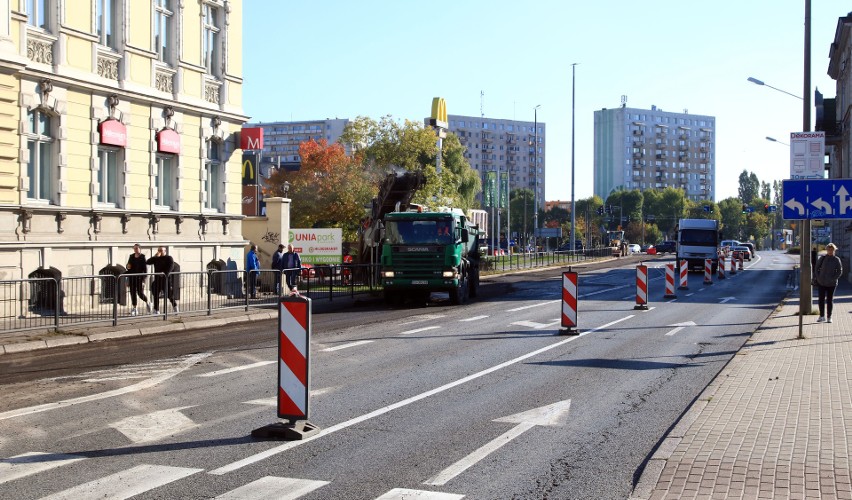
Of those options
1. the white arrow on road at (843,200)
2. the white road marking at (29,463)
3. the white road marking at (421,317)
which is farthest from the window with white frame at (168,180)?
the white road marking at (29,463)

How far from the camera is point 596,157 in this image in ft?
616

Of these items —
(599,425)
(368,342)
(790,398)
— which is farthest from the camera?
(368,342)

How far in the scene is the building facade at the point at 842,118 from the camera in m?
50.9

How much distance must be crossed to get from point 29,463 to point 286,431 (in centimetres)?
214

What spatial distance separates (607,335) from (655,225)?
14301cm

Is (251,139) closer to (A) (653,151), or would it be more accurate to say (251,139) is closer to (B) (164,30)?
(B) (164,30)

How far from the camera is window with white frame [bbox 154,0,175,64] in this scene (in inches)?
1057

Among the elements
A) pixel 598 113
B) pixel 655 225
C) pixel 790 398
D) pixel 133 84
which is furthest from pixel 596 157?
pixel 790 398

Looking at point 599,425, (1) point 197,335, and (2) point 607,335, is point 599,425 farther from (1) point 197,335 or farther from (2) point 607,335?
(1) point 197,335

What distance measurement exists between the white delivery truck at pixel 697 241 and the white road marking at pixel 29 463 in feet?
167

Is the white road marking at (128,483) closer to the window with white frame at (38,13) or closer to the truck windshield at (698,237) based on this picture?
the window with white frame at (38,13)

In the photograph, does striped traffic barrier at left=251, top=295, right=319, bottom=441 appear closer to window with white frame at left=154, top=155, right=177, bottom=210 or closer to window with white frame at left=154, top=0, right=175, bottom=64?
window with white frame at left=154, top=155, right=177, bottom=210

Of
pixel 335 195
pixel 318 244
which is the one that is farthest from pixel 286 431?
pixel 335 195

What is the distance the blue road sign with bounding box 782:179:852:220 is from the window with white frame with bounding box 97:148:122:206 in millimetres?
17142
